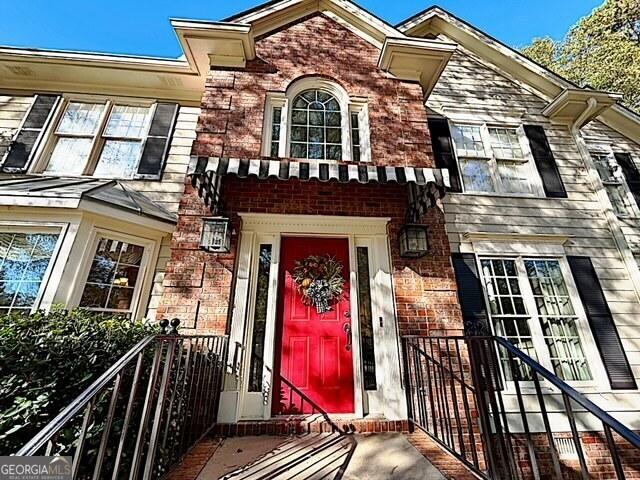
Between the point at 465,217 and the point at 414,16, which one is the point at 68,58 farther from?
the point at 465,217

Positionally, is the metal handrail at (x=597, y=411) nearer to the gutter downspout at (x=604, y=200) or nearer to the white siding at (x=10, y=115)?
the gutter downspout at (x=604, y=200)

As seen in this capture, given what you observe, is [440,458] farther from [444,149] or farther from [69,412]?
[444,149]

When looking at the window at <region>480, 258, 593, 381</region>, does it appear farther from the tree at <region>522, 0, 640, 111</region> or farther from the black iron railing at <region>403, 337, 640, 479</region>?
the tree at <region>522, 0, 640, 111</region>

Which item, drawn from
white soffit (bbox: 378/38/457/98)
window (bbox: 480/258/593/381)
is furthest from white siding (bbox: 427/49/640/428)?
white soffit (bbox: 378/38/457/98)

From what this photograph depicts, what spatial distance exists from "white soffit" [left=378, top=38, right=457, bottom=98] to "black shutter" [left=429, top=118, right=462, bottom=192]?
76cm

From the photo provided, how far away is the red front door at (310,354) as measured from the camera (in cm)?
353

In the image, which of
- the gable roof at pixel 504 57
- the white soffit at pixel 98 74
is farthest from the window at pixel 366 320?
the gable roof at pixel 504 57

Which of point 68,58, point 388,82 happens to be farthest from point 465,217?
point 68,58

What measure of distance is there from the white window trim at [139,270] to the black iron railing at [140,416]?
1.66 m

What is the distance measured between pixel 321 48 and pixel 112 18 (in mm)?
5034

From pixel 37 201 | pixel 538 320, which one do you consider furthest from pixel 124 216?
pixel 538 320

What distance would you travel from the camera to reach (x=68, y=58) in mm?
4988

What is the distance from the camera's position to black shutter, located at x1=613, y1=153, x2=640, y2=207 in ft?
18.7

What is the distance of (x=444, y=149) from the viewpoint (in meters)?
5.42
